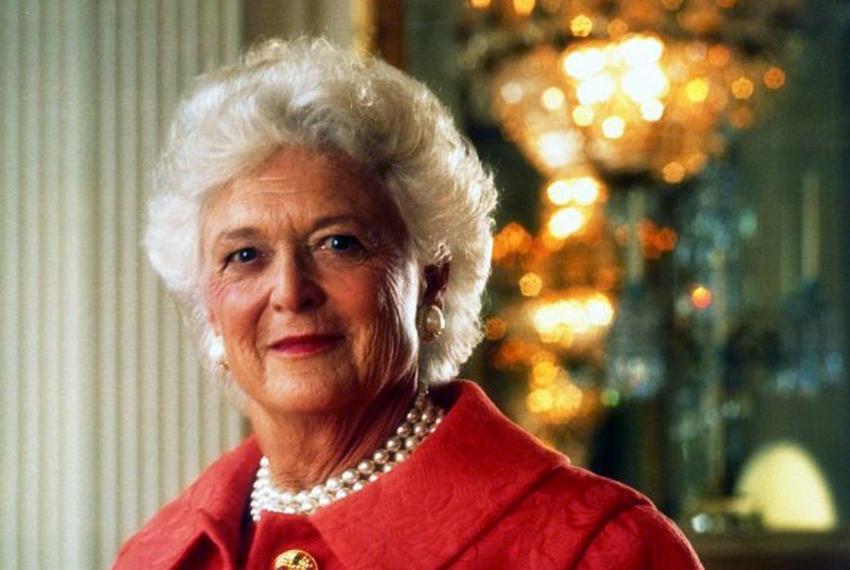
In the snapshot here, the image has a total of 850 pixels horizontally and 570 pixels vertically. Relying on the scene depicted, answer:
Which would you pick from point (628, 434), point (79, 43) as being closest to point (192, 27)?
point (79, 43)

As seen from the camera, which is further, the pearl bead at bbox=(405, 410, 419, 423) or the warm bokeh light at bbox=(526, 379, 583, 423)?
the warm bokeh light at bbox=(526, 379, 583, 423)

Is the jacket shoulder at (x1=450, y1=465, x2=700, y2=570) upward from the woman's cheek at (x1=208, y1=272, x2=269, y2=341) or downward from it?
downward

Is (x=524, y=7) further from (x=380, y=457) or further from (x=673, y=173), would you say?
(x=380, y=457)

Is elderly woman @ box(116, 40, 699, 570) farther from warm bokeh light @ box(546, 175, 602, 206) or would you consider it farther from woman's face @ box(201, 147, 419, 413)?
warm bokeh light @ box(546, 175, 602, 206)

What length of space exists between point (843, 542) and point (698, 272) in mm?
3290

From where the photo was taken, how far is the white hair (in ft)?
6.16

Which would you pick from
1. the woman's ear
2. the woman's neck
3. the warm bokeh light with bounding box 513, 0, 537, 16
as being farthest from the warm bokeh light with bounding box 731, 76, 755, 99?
the woman's neck

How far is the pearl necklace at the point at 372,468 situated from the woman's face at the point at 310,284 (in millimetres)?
84

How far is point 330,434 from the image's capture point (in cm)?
191

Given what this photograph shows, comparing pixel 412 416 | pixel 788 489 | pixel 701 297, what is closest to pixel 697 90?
pixel 701 297

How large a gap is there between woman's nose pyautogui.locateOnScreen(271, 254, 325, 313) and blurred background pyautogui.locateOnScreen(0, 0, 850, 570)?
0.65m

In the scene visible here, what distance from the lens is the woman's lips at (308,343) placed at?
5.97 feet

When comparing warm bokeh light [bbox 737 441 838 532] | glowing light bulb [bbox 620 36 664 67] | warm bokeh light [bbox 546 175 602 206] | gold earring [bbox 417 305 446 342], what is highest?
glowing light bulb [bbox 620 36 664 67]

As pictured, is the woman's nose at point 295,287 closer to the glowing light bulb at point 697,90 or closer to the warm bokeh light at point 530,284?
the glowing light bulb at point 697,90
